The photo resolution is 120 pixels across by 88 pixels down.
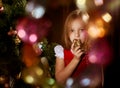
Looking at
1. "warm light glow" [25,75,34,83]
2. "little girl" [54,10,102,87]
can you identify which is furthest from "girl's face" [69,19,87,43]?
"warm light glow" [25,75,34,83]

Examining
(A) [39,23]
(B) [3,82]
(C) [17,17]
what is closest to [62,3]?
(A) [39,23]

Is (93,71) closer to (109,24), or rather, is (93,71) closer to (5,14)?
(109,24)

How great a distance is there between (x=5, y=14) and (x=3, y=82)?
1.11 ft

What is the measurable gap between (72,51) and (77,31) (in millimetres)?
104

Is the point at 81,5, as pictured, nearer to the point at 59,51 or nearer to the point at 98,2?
the point at 98,2

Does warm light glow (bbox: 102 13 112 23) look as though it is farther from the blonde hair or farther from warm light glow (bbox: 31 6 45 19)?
warm light glow (bbox: 31 6 45 19)

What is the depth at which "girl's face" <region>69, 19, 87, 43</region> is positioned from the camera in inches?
54.1

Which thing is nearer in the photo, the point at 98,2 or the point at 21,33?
the point at 21,33

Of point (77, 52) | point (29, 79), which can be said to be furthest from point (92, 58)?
point (29, 79)

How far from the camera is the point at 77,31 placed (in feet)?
4.52

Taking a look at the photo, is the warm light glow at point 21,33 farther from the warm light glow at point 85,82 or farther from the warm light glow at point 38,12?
the warm light glow at point 85,82

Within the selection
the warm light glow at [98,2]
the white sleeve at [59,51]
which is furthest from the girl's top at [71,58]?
the warm light glow at [98,2]

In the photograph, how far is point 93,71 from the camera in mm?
1414

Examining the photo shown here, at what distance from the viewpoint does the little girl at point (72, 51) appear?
137cm
